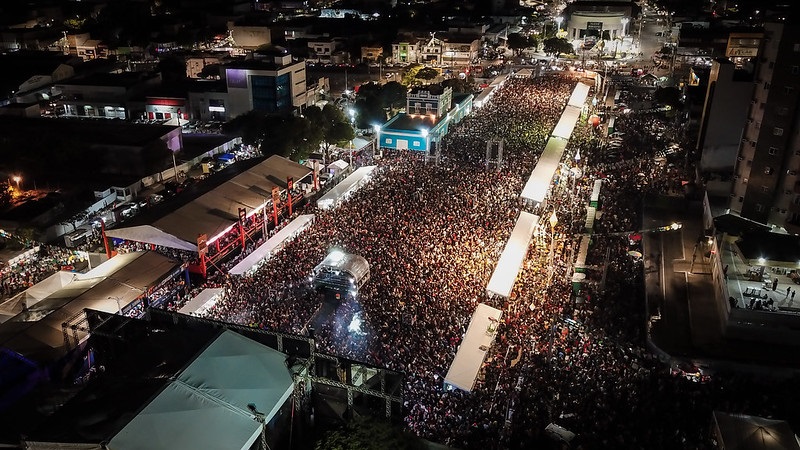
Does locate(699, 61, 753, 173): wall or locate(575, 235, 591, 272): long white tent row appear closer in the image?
locate(575, 235, 591, 272): long white tent row

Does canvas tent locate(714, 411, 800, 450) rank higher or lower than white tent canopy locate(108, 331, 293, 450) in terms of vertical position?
lower

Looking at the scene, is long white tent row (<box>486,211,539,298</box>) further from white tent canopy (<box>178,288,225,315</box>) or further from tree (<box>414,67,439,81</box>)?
tree (<box>414,67,439,81</box>)

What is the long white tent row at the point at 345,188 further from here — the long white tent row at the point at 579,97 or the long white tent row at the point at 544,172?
the long white tent row at the point at 579,97

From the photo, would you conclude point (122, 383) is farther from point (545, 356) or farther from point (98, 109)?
point (98, 109)

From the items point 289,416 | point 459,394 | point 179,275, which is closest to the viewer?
point 289,416

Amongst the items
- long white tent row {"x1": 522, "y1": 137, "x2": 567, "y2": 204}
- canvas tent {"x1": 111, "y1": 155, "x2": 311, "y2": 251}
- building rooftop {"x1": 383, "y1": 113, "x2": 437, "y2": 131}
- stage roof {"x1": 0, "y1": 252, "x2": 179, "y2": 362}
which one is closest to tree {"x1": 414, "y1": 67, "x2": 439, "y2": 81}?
building rooftop {"x1": 383, "y1": 113, "x2": 437, "y2": 131}

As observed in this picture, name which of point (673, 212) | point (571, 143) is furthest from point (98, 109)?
point (673, 212)

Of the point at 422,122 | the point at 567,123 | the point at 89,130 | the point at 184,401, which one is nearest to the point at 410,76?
the point at 422,122

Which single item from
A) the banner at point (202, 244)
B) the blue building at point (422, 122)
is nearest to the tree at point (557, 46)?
the blue building at point (422, 122)
